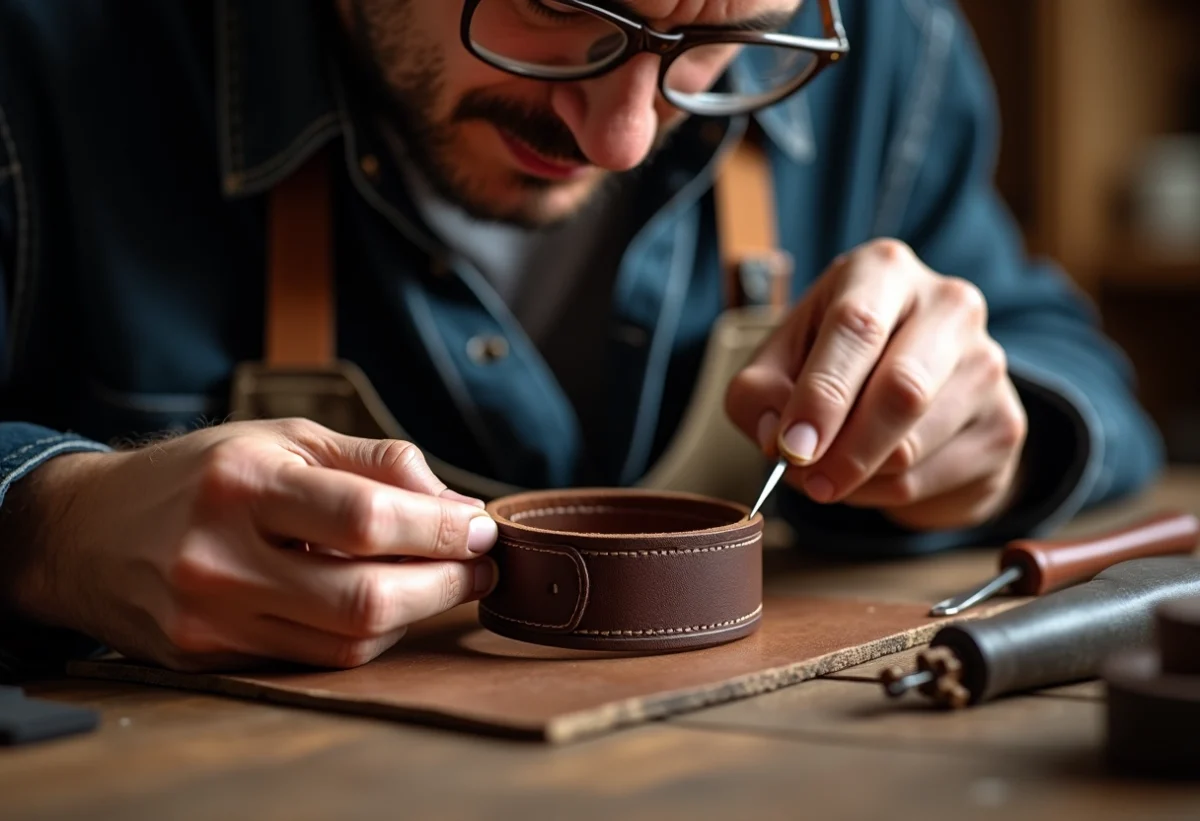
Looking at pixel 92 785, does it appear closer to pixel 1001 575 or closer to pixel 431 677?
pixel 431 677

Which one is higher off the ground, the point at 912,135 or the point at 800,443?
the point at 912,135

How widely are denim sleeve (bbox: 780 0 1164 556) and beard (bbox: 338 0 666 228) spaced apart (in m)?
0.62

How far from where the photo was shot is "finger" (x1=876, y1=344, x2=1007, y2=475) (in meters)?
1.62

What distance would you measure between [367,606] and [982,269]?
4.98 ft

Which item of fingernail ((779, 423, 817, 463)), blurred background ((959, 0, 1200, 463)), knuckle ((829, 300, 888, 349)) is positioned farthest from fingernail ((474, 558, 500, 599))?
blurred background ((959, 0, 1200, 463))

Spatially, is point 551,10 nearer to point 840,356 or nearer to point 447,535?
point 840,356

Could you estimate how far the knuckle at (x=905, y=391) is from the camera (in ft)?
4.94

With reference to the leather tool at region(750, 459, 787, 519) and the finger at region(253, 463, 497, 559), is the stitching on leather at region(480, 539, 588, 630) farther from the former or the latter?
the leather tool at region(750, 459, 787, 519)

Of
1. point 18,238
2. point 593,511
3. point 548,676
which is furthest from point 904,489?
point 18,238

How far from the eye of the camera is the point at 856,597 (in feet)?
5.26

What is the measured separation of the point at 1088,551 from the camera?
1.59m

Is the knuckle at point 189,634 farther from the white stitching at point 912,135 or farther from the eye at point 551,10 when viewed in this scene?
the white stitching at point 912,135

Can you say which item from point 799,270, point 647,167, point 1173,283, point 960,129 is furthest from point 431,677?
point 1173,283

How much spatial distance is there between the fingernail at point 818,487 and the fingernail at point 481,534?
40 cm
